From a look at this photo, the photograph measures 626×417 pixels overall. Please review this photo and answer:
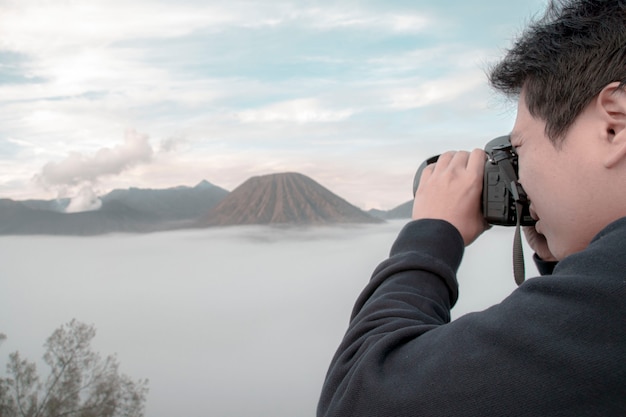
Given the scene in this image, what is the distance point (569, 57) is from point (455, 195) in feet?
0.61

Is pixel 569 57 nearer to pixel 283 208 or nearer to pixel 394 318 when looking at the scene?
pixel 394 318

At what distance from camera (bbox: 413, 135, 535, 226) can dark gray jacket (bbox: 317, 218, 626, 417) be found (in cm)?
19

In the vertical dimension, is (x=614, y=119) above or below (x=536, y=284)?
above

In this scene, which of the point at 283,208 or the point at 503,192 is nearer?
the point at 503,192

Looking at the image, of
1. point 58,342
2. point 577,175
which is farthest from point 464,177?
point 58,342

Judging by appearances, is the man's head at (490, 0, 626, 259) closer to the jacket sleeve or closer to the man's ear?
the man's ear

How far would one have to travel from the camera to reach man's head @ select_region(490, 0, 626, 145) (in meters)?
0.49

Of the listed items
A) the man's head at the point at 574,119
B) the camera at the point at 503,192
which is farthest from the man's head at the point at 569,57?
the camera at the point at 503,192

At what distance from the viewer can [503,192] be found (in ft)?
2.07

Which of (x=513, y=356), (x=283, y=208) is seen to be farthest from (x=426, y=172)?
(x=283, y=208)

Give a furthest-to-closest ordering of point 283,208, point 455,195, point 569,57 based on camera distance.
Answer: point 283,208 → point 455,195 → point 569,57

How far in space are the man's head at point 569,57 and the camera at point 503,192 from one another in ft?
0.33

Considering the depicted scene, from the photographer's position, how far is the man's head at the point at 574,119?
0.46m

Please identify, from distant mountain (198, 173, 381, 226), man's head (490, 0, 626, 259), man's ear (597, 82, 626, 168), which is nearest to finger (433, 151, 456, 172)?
man's head (490, 0, 626, 259)
